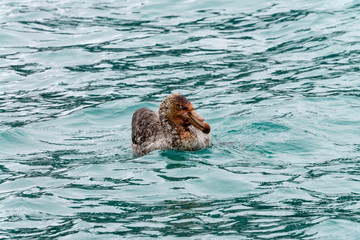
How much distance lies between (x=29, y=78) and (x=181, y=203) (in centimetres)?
935

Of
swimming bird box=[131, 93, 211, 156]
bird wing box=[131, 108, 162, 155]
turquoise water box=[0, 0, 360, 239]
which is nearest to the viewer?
turquoise water box=[0, 0, 360, 239]

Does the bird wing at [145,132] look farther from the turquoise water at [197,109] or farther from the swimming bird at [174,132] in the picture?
the turquoise water at [197,109]

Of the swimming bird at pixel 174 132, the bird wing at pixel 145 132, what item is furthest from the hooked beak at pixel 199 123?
the bird wing at pixel 145 132

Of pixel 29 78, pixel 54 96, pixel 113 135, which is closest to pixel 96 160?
pixel 113 135

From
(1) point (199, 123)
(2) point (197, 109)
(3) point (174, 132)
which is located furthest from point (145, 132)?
(2) point (197, 109)

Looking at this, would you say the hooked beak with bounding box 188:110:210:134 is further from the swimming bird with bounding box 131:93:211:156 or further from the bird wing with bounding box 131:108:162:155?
the bird wing with bounding box 131:108:162:155

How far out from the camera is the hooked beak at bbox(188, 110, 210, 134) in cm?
1029

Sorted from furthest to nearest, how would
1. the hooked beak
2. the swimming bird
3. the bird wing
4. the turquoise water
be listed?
1. the bird wing
2. the swimming bird
3. the hooked beak
4. the turquoise water

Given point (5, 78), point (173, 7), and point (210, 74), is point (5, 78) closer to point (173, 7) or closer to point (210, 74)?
point (210, 74)

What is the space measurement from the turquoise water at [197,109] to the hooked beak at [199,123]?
448mm

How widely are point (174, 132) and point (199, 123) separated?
0.49m

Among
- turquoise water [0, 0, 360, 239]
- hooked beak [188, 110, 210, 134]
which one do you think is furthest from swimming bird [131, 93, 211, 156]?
turquoise water [0, 0, 360, 239]

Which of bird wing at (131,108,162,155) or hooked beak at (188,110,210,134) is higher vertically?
hooked beak at (188,110,210,134)

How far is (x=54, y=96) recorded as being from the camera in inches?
601
